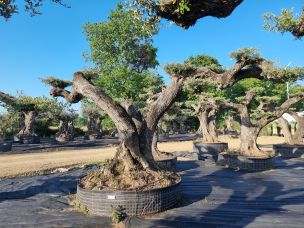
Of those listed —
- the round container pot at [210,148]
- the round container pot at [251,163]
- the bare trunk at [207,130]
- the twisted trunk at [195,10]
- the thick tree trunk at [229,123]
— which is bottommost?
the round container pot at [251,163]

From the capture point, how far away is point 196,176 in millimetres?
12688

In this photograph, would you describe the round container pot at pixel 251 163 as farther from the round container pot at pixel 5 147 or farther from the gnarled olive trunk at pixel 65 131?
the gnarled olive trunk at pixel 65 131

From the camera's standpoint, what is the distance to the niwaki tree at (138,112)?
8.70 m

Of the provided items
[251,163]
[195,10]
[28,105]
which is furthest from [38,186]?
[28,105]

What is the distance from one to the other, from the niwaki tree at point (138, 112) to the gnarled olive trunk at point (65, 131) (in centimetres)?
2891

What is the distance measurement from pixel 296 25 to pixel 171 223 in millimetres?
4505

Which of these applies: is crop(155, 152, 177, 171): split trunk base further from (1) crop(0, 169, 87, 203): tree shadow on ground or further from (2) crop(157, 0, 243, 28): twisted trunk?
(2) crop(157, 0, 243, 28): twisted trunk

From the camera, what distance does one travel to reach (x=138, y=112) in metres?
10.4

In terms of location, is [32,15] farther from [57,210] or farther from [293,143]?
[293,143]

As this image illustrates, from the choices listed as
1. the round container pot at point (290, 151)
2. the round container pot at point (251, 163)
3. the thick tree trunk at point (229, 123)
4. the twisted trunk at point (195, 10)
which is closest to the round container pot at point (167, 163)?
the round container pot at point (251, 163)

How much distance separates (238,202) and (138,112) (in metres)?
4.10

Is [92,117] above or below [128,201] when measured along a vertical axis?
above

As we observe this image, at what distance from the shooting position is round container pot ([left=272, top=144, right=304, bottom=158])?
19578 mm

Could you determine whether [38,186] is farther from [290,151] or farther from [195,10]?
[290,151]
